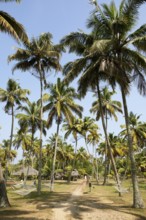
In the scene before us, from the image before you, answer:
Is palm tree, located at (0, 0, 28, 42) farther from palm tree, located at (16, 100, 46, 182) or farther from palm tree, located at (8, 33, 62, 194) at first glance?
palm tree, located at (16, 100, 46, 182)

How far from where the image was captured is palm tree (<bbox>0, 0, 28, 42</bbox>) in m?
14.6

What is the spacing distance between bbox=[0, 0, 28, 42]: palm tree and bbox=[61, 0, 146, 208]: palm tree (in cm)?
405

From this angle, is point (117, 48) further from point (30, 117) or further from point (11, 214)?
point (30, 117)

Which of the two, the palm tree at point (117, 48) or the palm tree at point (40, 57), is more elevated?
the palm tree at point (40, 57)

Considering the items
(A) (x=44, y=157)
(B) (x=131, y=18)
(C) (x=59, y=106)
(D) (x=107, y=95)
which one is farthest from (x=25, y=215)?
(A) (x=44, y=157)

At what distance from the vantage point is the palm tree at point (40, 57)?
25.2 meters

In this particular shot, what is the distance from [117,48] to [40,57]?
10.7m

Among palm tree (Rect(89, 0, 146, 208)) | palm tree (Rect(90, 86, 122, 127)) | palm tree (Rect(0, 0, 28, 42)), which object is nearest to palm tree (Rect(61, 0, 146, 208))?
palm tree (Rect(89, 0, 146, 208))

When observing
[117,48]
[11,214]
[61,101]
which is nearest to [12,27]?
[117,48]

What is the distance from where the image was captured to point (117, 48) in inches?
673

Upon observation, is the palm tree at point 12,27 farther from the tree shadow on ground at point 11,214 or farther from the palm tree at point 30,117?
the palm tree at point 30,117

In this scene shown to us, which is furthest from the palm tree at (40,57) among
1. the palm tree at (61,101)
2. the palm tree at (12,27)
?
the palm tree at (12,27)

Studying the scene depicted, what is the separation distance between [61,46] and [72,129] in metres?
28.6

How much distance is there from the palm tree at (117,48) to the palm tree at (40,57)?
592 centimetres
